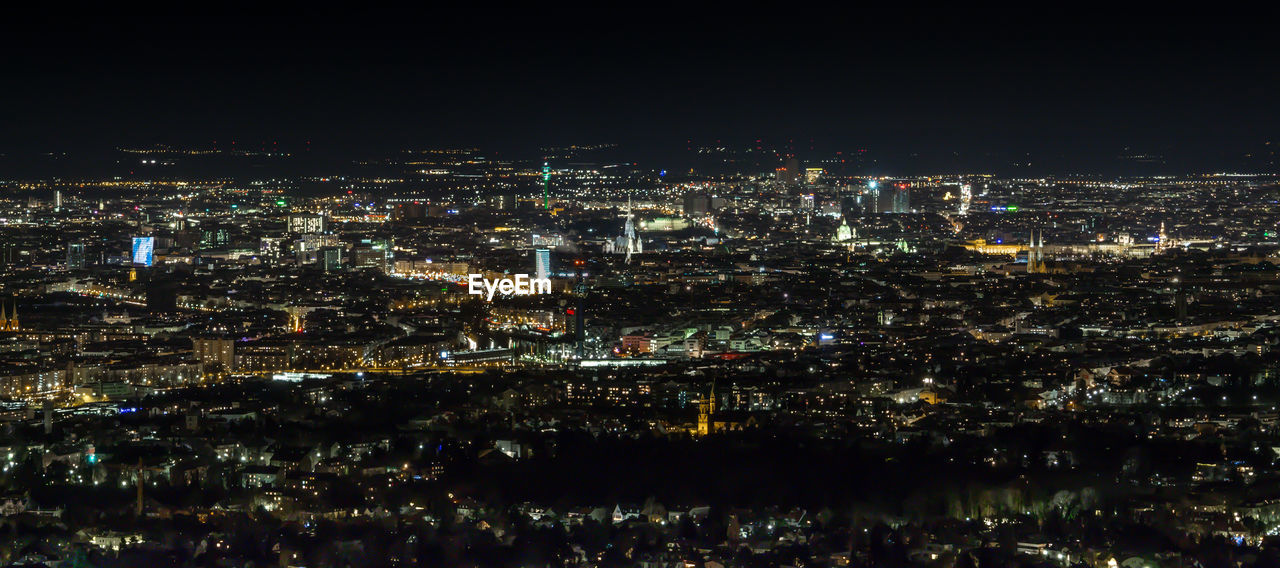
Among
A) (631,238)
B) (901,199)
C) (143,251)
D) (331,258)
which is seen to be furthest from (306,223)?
(901,199)

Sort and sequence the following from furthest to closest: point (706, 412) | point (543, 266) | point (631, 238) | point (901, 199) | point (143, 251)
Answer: point (901, 199), point (631, 238), point (143, 251), point (543, 266), point (706, 412)

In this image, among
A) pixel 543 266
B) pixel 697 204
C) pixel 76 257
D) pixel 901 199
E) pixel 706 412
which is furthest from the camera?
pixel 901 199

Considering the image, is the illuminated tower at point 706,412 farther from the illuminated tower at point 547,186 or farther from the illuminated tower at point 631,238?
the illuminated tower at point 547,186

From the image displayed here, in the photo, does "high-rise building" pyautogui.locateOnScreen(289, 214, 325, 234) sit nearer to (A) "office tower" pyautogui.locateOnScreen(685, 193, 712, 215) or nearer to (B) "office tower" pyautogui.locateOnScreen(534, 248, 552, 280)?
(A) "office tower" pyautogui.locateOnScreen(685, 193, 712, 215)

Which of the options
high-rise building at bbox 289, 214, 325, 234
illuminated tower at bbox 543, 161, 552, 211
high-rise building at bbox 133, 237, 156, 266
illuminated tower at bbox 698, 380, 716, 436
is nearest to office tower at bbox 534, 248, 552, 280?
high-rise building at bbox 133, 237, 156, 266

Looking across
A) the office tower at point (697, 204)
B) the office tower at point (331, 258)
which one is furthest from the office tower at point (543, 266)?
the office tower at point (697, 204)

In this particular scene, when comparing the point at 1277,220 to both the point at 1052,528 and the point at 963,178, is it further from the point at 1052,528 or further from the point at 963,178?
the point at 1052,528

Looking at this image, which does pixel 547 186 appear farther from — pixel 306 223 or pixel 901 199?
pixel 306 223
